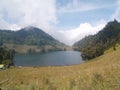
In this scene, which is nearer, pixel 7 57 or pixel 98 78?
pixel 98 78

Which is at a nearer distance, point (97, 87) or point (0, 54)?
point (97, 87)

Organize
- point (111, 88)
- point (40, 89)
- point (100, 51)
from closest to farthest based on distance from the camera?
point (111, 88), point (40, 89), point (100, 51)

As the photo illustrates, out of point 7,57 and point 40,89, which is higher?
point 7,57

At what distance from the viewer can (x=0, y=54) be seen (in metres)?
134

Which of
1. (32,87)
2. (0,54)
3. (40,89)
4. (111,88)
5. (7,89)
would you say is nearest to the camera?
(7,89)

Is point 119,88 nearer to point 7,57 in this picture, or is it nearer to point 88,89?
point 88,89

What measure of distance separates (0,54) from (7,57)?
4177 mm

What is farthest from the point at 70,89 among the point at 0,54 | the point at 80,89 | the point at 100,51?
the point at 100,51

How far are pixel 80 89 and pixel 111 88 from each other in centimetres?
148

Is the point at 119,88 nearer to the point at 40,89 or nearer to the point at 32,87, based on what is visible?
the point at 32,87

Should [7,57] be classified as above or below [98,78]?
above

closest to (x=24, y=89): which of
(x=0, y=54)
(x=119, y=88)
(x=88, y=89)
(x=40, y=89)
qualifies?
(x=40, y=89)

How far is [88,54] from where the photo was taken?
457 feet

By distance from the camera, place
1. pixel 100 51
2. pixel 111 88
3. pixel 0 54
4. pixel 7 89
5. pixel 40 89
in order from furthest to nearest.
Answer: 1. pixel 100 51
2. pixel 0 54
3. pixel 40 89
4. pixel 111 88
5. pixel 7 89
